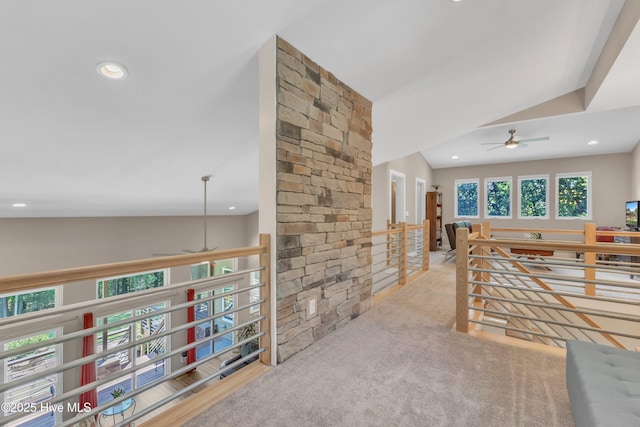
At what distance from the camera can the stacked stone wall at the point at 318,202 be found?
2014mm

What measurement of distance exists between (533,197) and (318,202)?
777cm

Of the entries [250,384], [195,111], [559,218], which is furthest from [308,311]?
[559,218]

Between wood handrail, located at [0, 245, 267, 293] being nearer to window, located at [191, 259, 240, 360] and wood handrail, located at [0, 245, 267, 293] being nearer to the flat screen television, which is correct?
window, located at [191, 259, 240, 360]

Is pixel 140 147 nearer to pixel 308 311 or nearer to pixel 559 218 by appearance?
pixel 308 311

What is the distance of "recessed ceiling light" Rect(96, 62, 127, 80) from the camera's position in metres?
1.75

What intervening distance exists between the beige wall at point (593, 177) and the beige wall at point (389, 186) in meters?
1.58

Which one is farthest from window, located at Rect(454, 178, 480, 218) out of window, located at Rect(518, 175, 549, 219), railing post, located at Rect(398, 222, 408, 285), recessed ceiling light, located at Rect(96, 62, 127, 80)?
recessed ceiling light, located at Rect(96, 62, 127, 80)

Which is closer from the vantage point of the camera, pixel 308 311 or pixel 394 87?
pixel 308 311

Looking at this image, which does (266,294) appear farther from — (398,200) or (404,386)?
(398,200)

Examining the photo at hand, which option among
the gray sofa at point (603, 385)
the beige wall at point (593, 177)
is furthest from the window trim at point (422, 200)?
the gray sofa at point (603, 385)

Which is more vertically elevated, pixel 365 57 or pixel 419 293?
pixel 365 57

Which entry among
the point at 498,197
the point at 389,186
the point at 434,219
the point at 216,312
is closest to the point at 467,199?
the point at 498,197

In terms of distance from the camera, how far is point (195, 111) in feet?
A: 7.75

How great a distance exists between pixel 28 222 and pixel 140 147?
3.63 meters
